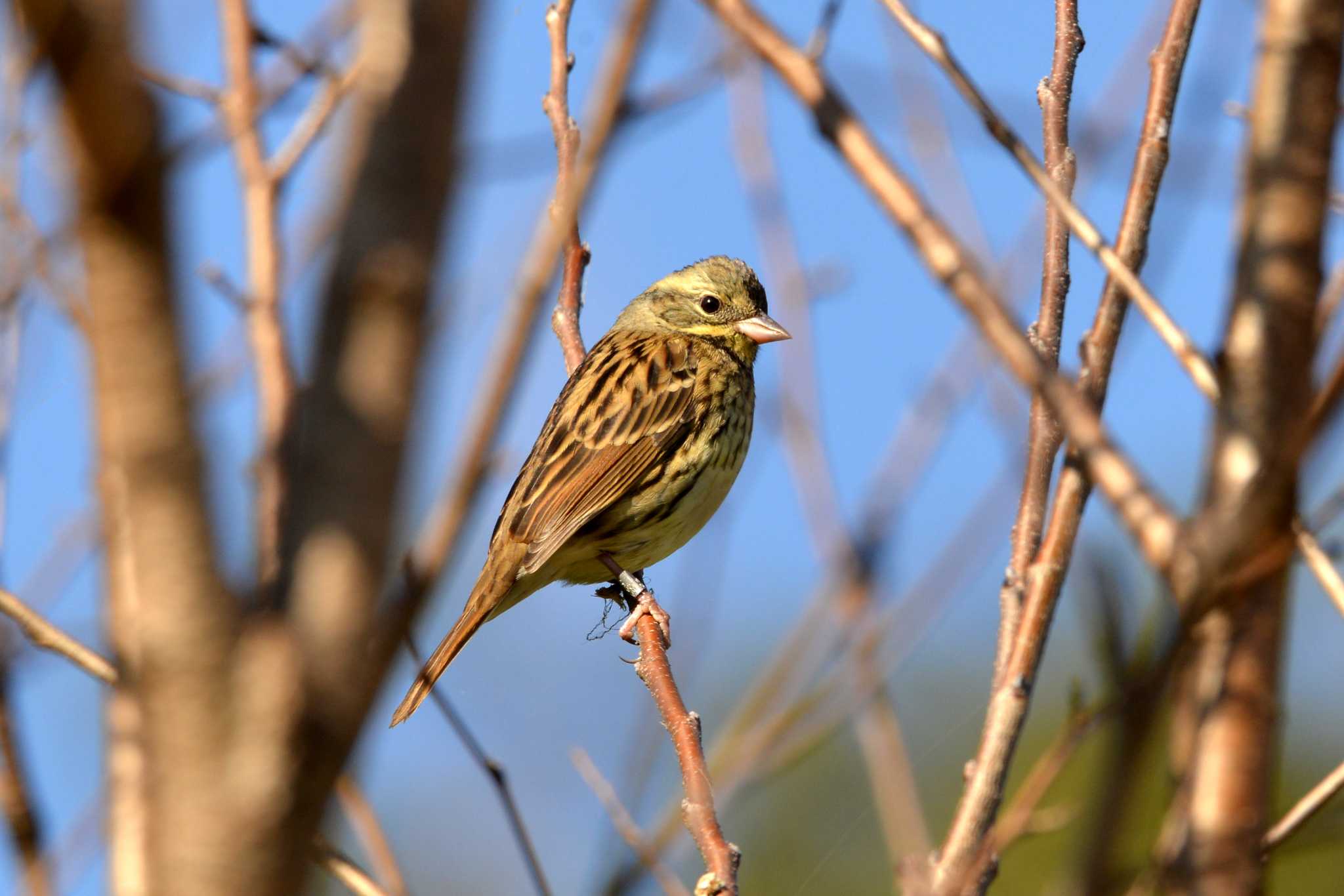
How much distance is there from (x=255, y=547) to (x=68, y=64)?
564mm

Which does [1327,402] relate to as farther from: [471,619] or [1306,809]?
[471,619]

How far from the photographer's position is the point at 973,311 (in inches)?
57.1

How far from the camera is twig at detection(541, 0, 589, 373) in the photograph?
153 inches

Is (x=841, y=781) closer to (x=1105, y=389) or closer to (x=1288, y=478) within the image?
(x=1105, y=389)

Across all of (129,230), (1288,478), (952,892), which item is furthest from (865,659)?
(129,230)

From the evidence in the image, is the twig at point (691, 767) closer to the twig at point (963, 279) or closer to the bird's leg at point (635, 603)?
the bird's leg at point (635, 603)

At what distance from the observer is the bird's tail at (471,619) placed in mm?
5262

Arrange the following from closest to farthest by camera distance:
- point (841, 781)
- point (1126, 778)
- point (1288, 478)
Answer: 1. point (1126, 778)
2. point (1288, 478)
3. point (841, 781)

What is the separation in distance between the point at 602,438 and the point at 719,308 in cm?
102

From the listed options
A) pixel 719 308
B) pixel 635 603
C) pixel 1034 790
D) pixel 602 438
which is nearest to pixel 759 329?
pixel 719 308

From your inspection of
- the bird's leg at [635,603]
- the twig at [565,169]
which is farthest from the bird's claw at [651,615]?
the twig at [565,169]

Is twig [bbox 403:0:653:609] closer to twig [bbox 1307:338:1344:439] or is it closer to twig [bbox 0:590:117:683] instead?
twig [bbox 1307:338:1344:439]

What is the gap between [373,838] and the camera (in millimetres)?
2359

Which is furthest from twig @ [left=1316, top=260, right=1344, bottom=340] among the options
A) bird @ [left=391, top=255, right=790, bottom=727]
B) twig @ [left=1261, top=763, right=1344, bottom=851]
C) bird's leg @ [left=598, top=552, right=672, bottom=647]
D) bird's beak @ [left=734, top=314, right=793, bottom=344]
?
bird's beak @ [left=734, top=314, right=793, bottom=344]
